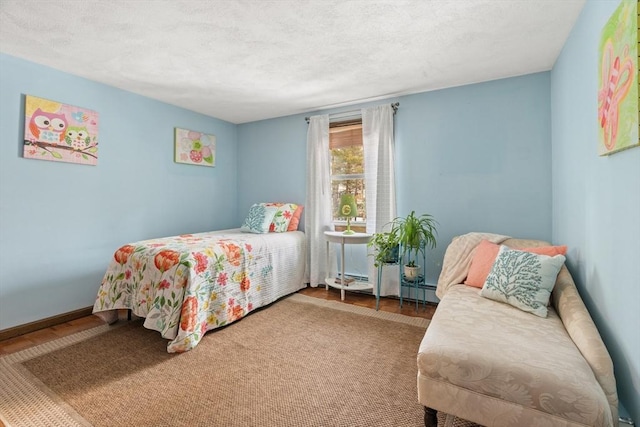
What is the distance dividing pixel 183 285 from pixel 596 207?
2.67 meters

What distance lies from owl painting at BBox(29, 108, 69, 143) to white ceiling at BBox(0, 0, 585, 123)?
1.44ft

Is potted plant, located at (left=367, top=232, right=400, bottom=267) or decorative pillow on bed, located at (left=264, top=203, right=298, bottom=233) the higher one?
decorative pillow on bed, located at (left=264, top=203, right=298, bottom=233)

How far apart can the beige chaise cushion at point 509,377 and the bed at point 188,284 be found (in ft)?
5.59

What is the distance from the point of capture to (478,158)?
300 cm

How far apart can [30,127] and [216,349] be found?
2447 millimetres

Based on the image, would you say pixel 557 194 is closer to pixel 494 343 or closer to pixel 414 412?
pixel 494 343

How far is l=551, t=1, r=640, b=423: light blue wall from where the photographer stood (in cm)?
125

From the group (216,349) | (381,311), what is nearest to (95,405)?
(216,349)

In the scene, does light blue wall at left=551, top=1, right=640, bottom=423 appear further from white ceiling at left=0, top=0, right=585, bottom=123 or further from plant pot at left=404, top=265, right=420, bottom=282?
plant pot at left=404, top=265, right=420, bottom=282

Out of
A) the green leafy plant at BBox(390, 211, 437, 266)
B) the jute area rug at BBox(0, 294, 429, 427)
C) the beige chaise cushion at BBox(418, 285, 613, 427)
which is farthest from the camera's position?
the green leafy plant at BBox(390, 211, 437, 266)

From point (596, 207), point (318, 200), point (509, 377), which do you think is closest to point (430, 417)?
point (509, 377)

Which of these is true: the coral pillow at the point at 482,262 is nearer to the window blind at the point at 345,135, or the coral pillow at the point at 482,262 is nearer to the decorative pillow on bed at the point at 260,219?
the window blind at the point at 345,135

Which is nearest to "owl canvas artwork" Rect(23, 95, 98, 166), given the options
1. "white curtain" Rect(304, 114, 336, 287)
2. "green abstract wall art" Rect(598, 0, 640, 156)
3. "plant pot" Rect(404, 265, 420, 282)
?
"white curtain" Rect(304, 114, 336, 287)

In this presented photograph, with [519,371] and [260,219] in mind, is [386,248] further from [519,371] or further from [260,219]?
[519,371]
